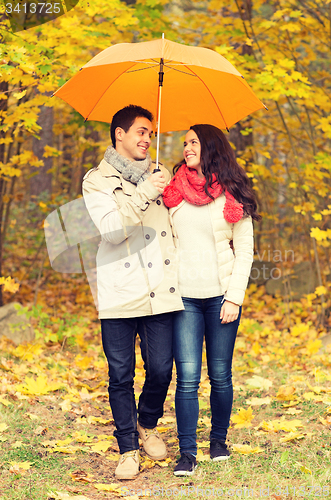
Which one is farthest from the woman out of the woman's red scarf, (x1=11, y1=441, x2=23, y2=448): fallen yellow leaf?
(x1=11, y1=441, x2=23, y2=448): fallen yellow leaf

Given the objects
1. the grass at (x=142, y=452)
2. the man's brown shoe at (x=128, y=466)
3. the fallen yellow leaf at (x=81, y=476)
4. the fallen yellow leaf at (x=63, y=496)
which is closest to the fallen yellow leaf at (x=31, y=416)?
the grass at (x=142, y=452)

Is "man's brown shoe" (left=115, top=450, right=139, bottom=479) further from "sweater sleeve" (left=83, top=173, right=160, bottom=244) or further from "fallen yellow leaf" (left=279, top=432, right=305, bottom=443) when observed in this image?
"sweater sleeve" (left=83, top=173, right=160, bottom=244)

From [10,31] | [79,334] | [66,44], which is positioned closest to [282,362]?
[79,334]

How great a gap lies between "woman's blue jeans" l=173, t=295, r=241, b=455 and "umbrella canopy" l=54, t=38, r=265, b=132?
1.16m

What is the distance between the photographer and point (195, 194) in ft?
9.32

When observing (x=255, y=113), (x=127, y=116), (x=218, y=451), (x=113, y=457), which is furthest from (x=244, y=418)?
(x=255, y=113)

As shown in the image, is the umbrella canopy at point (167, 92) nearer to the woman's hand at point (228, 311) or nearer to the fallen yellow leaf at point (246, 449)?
the woman's hand at point (228, 311)

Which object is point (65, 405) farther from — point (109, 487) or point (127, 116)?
point (127, 116)

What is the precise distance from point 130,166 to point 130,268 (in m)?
0.58

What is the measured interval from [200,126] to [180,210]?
525 millimetres

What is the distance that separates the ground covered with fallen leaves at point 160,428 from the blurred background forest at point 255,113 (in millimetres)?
954

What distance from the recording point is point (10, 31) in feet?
14.7

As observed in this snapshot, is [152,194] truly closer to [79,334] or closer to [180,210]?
[180,210]
